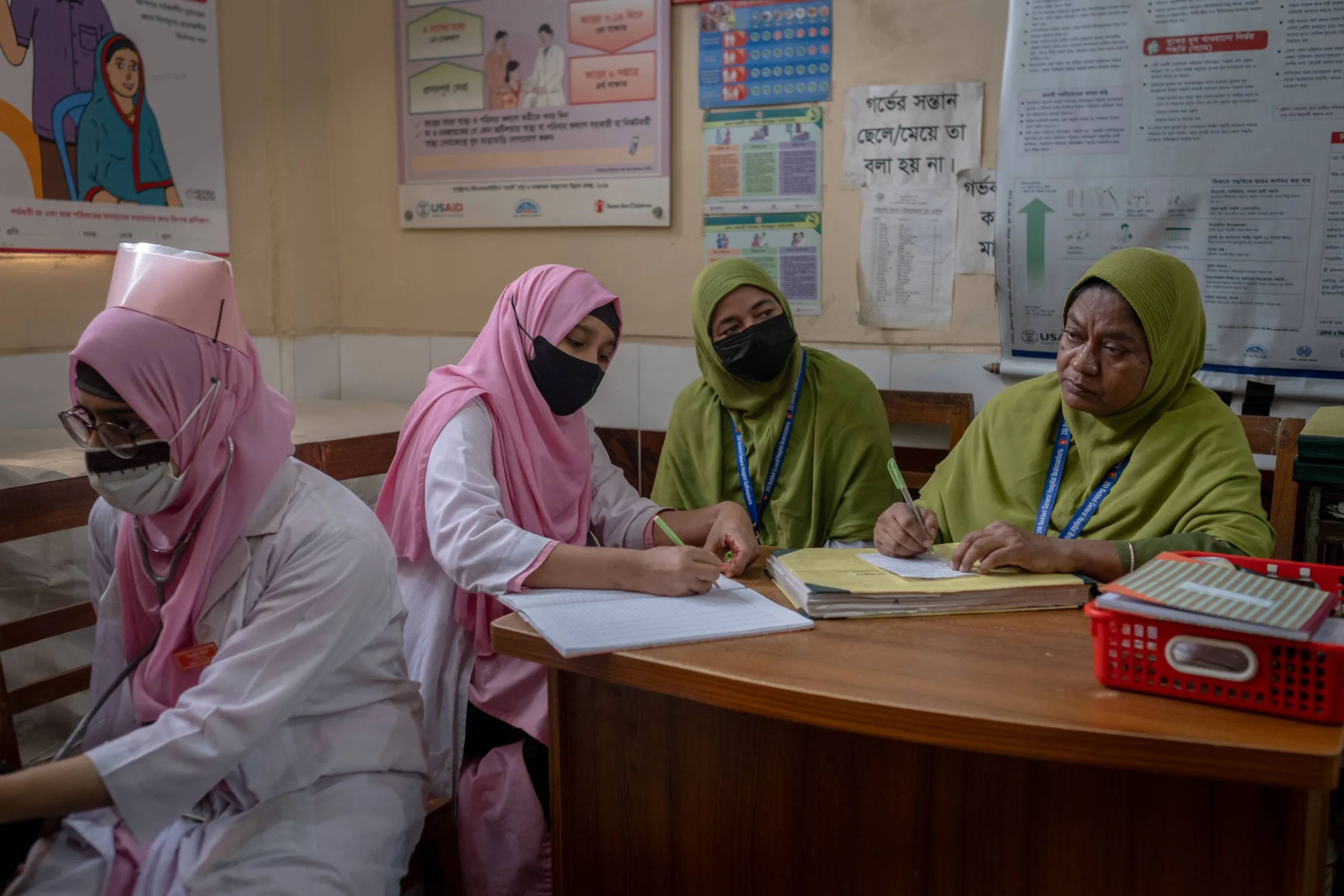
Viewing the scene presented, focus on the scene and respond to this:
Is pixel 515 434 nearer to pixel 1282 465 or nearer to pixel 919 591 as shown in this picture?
pixel 919 591

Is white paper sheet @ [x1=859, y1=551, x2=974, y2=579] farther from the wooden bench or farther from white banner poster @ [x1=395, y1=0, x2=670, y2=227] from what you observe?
white banner poster @ [x1=395, y1=0, x2=670, y2=227]

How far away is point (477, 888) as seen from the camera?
5.58 ft

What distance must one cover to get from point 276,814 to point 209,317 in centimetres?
64

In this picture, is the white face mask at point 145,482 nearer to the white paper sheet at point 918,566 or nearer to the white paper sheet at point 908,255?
the white paper sheet at point 918,566

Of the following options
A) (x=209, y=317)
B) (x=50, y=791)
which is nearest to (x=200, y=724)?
(x=50, y=791)

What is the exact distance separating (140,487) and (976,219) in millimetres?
2200

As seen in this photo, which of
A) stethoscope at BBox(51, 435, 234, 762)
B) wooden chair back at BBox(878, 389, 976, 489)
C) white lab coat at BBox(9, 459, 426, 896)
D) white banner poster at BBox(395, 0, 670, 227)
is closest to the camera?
white lab coat at BBox(9, 459, 426, 896)

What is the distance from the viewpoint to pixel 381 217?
11.5ft

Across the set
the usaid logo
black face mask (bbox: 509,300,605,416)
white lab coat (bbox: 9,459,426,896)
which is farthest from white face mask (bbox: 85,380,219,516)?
the usaid logo

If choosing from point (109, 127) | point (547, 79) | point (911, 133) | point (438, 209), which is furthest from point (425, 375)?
point (911, 133)

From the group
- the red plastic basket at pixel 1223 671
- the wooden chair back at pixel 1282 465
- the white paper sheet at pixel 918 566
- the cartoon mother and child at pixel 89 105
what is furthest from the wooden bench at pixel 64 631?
the wooden chair back at pixel 1282 465

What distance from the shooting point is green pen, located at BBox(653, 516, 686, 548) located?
1.91 meters

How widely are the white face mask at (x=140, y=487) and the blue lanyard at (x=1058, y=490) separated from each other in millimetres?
1430

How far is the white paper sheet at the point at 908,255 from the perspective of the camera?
2.80 m
